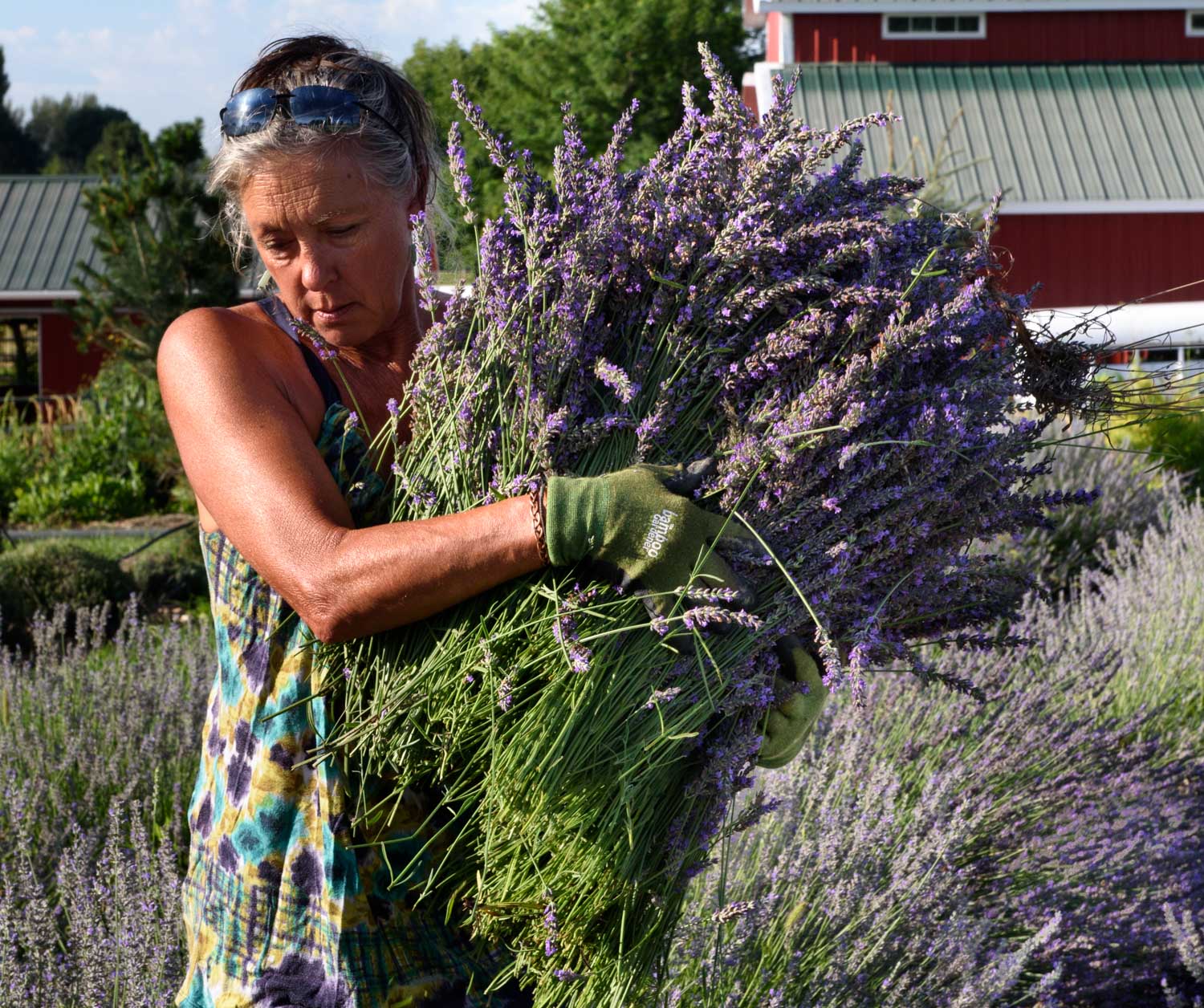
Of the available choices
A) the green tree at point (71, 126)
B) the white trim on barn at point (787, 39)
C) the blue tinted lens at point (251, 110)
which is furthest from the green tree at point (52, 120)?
the blue tinted lens at point (251, 110)

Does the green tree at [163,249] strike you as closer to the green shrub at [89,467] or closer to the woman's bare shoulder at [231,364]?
the green shrub at [89,467]

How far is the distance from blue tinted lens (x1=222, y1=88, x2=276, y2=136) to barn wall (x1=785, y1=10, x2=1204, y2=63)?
20018 millimetres

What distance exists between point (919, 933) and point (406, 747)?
5.47 ft

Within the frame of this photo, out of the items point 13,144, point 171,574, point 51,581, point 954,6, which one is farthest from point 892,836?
point 13,144

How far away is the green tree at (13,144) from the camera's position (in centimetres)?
5962

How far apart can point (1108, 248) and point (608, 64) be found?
18.8 metres

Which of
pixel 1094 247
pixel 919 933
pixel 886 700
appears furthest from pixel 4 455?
pixel 1094 247

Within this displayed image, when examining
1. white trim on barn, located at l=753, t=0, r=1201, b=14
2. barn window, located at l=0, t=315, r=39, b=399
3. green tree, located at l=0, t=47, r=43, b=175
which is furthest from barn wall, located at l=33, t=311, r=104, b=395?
green tree, located at l=0, t=47, r=43, b=175

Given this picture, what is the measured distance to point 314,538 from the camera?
Result: 4.73 feet

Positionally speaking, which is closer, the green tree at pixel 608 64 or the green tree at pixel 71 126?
the green tree at pixel 608 64

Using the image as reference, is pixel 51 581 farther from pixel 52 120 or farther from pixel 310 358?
pixel 52 120

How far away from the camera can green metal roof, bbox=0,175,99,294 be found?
22.3 metres

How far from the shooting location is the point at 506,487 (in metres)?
1.50

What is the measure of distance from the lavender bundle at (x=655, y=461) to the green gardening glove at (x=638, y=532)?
0.03 meters
